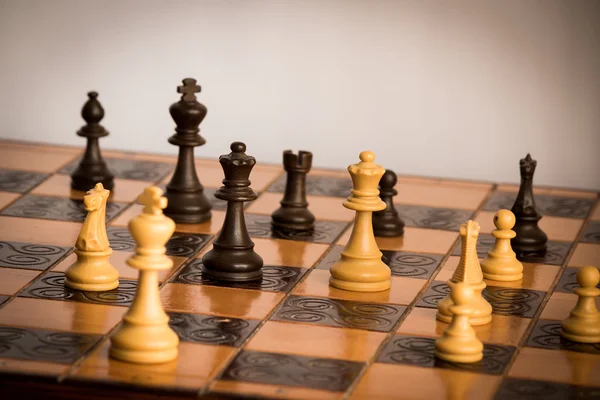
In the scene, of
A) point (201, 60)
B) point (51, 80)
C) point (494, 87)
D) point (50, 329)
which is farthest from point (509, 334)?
point (51, 80)

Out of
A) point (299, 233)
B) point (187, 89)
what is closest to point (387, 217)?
point (299, 233)

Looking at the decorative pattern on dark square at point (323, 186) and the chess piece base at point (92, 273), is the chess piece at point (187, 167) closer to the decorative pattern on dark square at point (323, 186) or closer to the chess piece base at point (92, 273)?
the decorative pattern on dark square at point (323, 186)

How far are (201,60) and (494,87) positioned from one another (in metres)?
1.20

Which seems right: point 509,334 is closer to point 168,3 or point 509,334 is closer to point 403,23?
point 403,23

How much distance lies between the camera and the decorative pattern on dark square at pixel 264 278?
3176 millimetres

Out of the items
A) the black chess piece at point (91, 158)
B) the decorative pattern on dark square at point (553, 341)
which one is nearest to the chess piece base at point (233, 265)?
the decorative pattern on dark square at point (553, 341)

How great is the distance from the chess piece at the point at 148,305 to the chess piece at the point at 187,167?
1177 mm

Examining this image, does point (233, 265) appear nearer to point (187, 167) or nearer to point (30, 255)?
point (30, 255)

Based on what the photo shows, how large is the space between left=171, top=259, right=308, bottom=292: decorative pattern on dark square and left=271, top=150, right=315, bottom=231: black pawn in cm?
42

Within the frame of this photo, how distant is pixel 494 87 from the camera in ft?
15.3

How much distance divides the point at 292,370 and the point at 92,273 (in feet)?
2.43

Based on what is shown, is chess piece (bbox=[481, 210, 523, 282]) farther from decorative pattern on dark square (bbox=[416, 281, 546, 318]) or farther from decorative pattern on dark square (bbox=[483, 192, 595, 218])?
decorative pattern on dark square (bbox=[483, 192, 595, 218])

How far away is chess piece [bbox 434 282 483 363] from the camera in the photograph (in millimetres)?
2637

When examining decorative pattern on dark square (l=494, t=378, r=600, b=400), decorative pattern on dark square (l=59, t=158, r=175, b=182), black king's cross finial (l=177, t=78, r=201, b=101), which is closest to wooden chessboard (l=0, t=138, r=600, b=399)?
decorative pattern on dark square (l=494, t=378, r=600, b=400)
